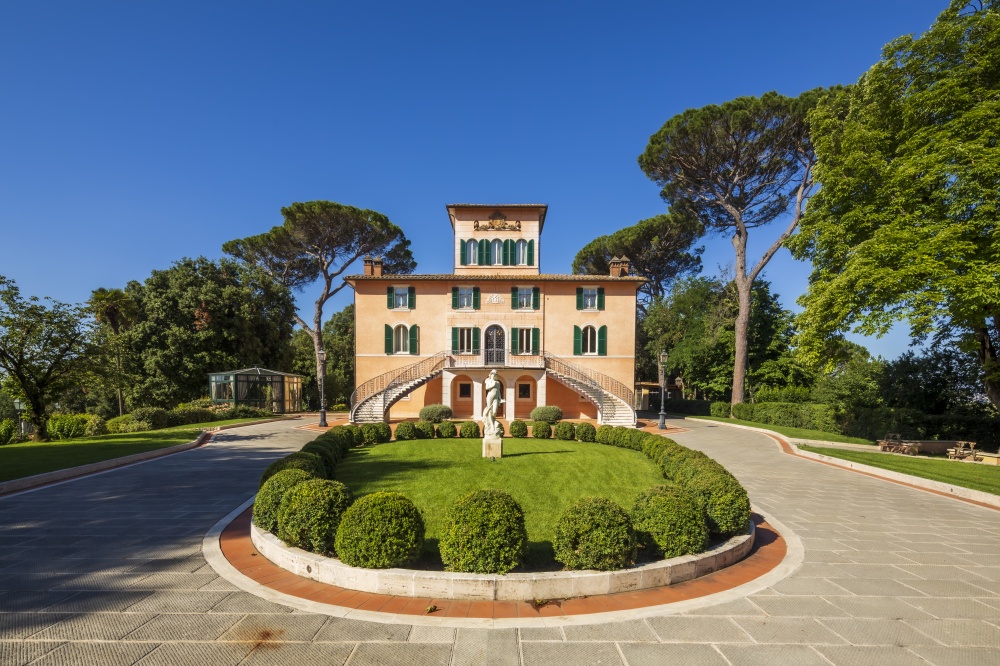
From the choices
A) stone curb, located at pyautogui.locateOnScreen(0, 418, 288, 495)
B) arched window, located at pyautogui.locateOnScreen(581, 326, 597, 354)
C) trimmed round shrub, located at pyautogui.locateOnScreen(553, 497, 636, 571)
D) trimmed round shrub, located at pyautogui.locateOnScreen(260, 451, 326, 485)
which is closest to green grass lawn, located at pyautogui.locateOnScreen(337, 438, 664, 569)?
trimmed round shrub, located at pyautogui.locateOnScreen(553, 497, 636, 571)

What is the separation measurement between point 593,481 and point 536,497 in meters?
2.08

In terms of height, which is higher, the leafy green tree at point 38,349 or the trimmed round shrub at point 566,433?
the leafy green tree at point 38,349

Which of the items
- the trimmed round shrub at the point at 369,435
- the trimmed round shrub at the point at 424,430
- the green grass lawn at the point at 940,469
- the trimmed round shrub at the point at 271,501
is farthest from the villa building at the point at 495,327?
the trimmed round shrub at the point at 271,501

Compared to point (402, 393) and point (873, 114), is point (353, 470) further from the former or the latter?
point (873, 114)

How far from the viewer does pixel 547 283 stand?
80.2 feet

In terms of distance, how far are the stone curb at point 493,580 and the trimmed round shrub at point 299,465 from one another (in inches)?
91.0

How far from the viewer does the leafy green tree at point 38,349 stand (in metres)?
16.6

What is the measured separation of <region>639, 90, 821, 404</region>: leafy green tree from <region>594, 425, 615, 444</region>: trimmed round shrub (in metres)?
16.6

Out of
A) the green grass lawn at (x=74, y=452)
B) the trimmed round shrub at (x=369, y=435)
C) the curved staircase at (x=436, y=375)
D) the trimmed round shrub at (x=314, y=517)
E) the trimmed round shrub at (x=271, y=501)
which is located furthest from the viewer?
the curved staircase at (x=436, y=375)

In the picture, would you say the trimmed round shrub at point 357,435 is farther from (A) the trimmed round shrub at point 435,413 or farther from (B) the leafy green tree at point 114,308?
(B) the leafy green tree at point 114,308

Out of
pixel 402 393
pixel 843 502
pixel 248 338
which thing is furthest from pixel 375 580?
pixel 248 338

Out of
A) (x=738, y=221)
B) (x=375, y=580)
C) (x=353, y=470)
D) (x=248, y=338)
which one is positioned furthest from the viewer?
(x=248, y=338)

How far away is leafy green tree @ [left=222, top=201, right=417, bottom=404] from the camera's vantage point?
107ft

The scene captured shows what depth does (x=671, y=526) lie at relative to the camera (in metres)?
5.41
